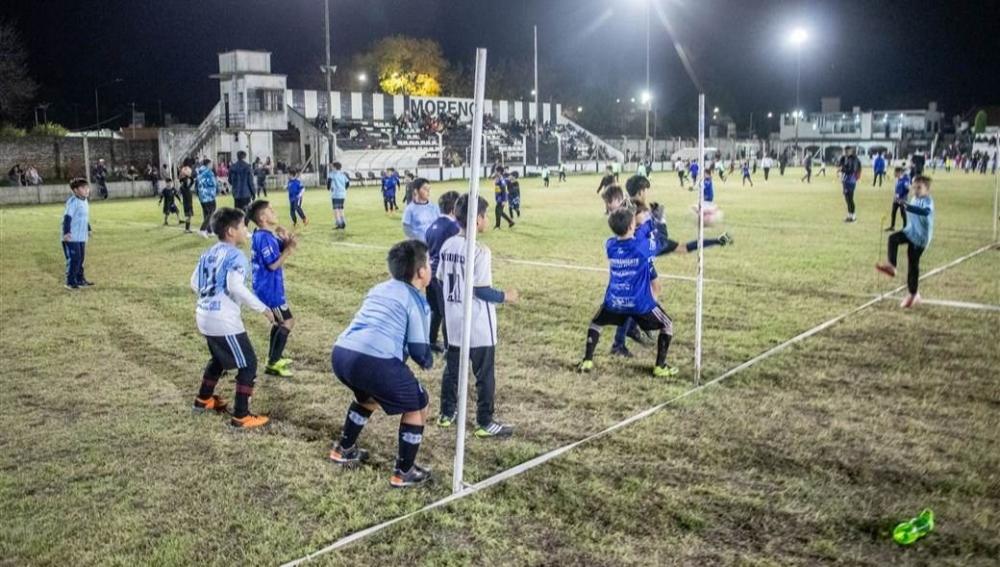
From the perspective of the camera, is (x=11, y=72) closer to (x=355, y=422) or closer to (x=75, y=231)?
(x=75, y=231)

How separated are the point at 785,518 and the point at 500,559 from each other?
1778mm

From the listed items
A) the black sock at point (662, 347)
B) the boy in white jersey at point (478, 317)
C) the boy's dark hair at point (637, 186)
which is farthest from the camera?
the boy's dark hair at point (637, 186)

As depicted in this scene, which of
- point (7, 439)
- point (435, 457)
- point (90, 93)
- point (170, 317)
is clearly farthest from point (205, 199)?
point (90, 93)

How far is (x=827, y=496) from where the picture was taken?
16.5 ft

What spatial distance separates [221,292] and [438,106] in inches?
2393

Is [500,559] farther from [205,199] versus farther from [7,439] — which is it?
[205,199]

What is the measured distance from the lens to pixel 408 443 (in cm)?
517

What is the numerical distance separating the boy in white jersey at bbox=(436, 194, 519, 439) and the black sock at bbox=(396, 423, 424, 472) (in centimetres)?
94

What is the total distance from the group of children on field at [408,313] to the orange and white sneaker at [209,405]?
0.04 ft

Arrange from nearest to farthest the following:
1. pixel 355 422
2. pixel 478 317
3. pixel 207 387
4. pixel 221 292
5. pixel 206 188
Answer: pixel 355 422 → pixel 478 317 → pixel 221 292 → pixel 207 387 → pixel 206 188

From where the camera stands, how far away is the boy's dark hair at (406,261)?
4953 mm

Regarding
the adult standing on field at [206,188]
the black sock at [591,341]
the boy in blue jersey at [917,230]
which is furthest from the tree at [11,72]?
the boy in blue jersey at [917,230]

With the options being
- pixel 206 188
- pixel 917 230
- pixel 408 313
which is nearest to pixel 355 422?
pixel 408 313

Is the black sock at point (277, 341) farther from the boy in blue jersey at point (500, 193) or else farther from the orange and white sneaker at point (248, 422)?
the boy in blue jersey at point (500, 193)
